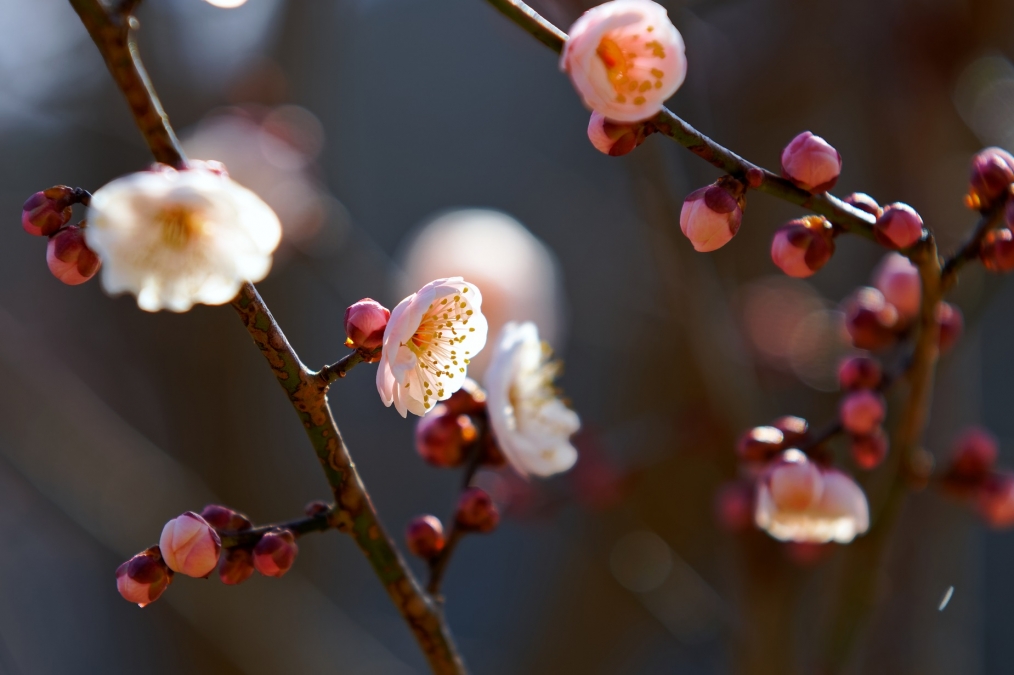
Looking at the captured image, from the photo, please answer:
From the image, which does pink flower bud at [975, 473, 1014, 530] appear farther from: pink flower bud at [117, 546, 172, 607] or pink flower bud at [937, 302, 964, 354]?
pink flower bud at [117, 546, 172, 607]

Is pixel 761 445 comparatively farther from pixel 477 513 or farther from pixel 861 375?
pixel 477 513

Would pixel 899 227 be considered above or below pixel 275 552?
above

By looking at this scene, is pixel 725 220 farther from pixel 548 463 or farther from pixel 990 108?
pixel 990 108

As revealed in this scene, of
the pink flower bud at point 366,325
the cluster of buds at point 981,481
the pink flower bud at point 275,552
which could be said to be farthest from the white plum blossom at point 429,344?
the cluster of buds at point 981,481

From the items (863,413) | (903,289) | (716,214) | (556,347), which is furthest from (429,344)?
(556,347)

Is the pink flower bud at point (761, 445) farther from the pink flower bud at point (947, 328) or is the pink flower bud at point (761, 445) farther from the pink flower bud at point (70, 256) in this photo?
the pink flower bud at point (70, 256)

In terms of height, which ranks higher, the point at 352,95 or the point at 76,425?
the point at 76,425

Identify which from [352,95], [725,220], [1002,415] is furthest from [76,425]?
[1002,415]
